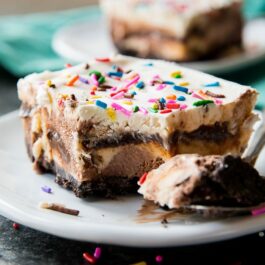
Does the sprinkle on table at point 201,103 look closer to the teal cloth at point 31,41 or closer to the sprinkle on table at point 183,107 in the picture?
the sprinkle on table at point 183,107

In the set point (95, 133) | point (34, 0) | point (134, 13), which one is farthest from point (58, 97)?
point (34, 0)

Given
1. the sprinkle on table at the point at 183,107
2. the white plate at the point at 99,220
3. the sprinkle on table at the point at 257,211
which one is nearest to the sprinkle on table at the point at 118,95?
the sprinkle on table at the point at 183,107

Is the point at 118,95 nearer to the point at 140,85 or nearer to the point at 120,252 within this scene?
the point at 140,85

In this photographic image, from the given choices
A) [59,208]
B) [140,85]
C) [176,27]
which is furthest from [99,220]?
[176,27]

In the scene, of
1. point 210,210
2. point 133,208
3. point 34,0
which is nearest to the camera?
point 210,210

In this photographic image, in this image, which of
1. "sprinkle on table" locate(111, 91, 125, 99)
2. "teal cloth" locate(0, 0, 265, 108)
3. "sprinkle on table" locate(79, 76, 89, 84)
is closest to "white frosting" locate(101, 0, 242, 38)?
"teal cloth" locate(0, 0, 265, 108)

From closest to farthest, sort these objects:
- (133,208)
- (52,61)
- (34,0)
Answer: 1. (133,208)
2. (52,61)
3. (34,0)

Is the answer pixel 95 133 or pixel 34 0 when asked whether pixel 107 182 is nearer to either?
pixel 95 133
